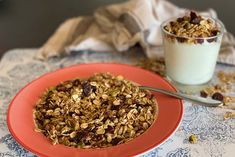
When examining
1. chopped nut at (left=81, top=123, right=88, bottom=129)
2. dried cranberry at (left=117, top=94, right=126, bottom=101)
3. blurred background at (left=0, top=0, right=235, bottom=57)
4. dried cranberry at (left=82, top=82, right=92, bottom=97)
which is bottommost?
blurred background at (left=0, top=0, right=235, bottom=57)

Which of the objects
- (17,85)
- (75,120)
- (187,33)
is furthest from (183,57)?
(17,85)

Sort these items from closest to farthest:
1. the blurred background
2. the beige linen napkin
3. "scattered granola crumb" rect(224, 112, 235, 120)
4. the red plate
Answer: the red plate < "scattered granola crumb" rect(224, 112, 235, 120) < the beige linen napkin < the blurred background

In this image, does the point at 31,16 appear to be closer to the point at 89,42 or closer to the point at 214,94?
the point at 89,42

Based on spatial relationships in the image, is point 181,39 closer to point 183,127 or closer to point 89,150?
point 183,127

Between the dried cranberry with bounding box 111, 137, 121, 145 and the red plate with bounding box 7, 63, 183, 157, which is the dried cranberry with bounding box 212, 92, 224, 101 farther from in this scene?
the dried cranberry with bounding box 111, 137, 121, 145

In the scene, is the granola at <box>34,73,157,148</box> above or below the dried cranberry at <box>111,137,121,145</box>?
above

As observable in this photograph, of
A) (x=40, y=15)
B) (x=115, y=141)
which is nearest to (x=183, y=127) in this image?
(x=115, y=141)

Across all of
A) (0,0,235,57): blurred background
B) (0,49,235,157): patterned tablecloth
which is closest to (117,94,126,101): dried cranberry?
(0,49,235,157): patterned tablecloth
